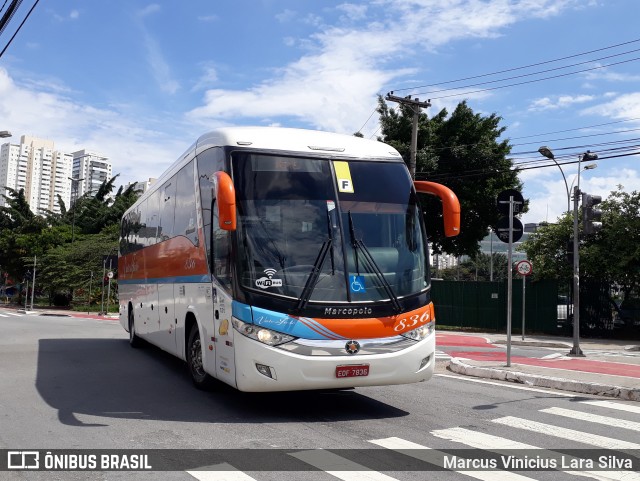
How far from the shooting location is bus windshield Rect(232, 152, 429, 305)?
7387 millimetres

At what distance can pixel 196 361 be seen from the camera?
370 inches

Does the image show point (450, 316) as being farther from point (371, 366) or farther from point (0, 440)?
point (0, 440)

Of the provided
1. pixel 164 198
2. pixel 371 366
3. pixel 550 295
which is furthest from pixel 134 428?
pixel 550 295

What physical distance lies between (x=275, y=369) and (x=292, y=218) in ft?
5.80

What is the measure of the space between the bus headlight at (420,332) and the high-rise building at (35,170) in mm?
116870

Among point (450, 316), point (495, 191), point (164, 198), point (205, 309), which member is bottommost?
point (450, 316)

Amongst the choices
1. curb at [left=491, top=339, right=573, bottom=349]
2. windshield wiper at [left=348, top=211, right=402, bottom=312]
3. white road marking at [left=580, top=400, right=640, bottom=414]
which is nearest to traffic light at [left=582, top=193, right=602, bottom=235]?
white road marking at [left=580, top=400, right=640, bottom=414]

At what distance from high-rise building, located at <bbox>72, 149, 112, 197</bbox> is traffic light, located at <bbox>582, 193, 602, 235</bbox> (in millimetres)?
105768

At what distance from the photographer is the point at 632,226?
1062 inches

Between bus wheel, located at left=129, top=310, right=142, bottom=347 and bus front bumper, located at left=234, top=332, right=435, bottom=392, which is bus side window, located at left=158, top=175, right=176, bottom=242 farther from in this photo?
bus front bumper, located at left=234, top=332, right=435, bottom=392

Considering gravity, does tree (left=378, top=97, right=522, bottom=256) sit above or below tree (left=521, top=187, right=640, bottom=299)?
above

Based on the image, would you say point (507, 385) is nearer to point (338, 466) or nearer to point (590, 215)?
point (338, 466)

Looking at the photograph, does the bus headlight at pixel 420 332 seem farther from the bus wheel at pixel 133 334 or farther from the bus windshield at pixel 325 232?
the bus wheel at pixel 133 334

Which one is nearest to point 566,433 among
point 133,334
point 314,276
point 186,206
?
point 314,276
